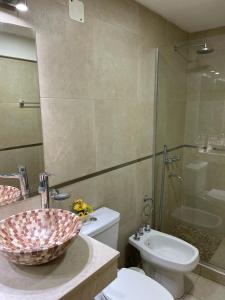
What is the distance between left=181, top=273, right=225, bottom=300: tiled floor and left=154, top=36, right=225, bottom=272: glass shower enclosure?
22cm

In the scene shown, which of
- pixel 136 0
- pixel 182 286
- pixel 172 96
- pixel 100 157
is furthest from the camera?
pixel 172 96

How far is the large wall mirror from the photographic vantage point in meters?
1.16

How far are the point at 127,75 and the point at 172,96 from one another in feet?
2.84

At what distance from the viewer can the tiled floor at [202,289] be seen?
1.97 meters

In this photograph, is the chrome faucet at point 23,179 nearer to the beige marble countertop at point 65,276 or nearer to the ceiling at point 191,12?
the beige marble countertop at point 65,276

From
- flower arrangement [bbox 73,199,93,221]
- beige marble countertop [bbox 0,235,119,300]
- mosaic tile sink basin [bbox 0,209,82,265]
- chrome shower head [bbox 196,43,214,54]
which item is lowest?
flower arrangement [bbox 73,199,93,221]

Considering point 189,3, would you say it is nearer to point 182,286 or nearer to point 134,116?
point 134,116

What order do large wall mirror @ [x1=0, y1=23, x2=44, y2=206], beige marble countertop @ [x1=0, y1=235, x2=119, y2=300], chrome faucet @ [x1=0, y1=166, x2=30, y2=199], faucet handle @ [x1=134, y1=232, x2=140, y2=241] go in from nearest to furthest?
beige marble countertop @ [x1=0, y1=235, x2=119, y2=300], large wall mirror @ [x1=0, y1=23, x2=44, y2=206], chrome faucet @ [x1=0, y1=166, x2=30, y2=199], faucet handle @ [x1=134, y1=232, x2=140, y2=241]

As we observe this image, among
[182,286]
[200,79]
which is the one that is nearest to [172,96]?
[200,79]

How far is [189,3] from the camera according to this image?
188 cm

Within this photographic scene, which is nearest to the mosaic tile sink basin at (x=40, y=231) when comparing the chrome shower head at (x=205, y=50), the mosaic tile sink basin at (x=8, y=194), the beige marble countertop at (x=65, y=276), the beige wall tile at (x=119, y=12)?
the beige marble countertop at (x=65, y=276)

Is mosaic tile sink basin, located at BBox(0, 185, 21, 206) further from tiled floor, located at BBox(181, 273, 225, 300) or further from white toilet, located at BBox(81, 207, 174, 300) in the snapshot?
tiled floor, located at BBox(181, 273, 225, 300)

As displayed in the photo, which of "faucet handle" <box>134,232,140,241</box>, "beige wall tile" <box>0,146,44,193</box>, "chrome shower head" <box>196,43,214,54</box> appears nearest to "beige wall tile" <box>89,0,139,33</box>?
"chrome shower head" <box>196,43,214,54</box>

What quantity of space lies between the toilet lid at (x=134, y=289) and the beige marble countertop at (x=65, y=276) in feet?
1.95
